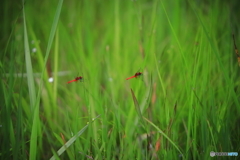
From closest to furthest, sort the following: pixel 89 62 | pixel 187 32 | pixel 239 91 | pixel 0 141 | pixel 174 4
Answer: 1. pixel 0 141
2. pixel 239 91
3. pixel 89 62
4. pixel 187 32
5. pixel 174 4

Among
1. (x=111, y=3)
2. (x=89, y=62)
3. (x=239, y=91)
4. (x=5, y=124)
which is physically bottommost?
(x=239, y=91)

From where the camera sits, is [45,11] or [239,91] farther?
[45,11]

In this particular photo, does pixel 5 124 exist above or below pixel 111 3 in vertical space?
below

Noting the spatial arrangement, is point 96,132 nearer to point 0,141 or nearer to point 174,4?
point 0,141

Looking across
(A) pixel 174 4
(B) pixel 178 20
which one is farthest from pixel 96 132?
(A) pixel 174 4

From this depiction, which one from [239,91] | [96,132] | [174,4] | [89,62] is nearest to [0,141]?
[96,132]

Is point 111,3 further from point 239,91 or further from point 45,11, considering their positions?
point 239,91

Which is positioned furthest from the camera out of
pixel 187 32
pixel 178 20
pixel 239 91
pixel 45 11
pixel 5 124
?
pixel 45 11
